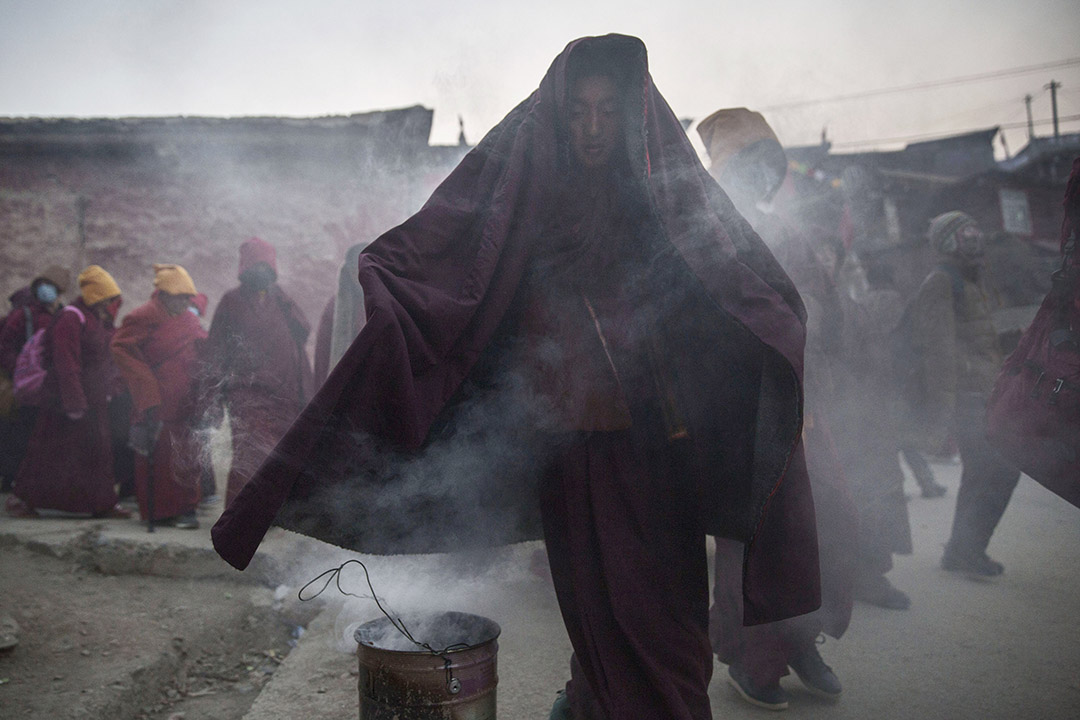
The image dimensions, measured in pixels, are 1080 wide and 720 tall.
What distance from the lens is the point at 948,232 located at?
4.75 meters

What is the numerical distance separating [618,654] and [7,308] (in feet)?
35.3

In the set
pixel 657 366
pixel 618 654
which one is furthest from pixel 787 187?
pixel 618 654

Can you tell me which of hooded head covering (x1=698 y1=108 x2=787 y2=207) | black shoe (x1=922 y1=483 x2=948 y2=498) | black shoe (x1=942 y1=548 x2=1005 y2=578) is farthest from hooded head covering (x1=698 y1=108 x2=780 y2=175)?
black shoe (x1=922 y1=483 x2=948 y2=498)

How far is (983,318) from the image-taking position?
185 inches

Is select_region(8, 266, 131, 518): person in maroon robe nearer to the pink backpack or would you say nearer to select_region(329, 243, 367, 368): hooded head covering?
the pink backpack

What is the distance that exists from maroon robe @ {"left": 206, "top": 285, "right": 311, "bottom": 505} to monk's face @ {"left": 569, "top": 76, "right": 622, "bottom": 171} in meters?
3.83

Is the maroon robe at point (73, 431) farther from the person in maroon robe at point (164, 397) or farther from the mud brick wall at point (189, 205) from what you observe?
the mud brick wall at point (189, 205)

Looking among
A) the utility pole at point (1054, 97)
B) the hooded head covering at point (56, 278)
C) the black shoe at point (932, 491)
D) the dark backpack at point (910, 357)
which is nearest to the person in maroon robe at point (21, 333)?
the hooded head covering at point (56, 278)

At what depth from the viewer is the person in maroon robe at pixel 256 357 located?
5367 millimetres

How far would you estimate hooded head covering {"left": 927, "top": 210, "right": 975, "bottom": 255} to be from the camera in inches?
186

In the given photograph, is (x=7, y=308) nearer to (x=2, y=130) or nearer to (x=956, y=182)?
(x=2, y=130)

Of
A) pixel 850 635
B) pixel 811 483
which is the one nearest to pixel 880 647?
pixel 850 635

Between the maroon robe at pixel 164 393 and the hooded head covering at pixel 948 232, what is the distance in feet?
18.1

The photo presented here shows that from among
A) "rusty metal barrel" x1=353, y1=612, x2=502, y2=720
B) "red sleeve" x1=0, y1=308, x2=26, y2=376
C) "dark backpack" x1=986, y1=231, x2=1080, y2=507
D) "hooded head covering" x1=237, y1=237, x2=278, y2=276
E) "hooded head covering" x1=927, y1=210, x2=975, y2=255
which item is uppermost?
"hooded head covering" x1=237, y1=237, x2=278, y2=276
